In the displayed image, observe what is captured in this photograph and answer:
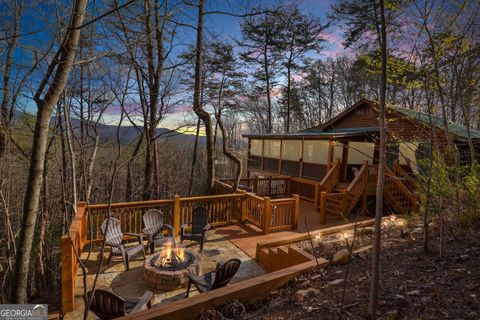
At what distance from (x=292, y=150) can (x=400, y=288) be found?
419 inches

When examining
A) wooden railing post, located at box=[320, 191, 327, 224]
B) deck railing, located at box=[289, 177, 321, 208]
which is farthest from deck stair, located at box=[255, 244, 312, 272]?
deck railing, located at box=[289, 177, 321, 208]

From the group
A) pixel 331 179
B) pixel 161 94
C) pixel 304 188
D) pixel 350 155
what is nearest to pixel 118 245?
pixel 161 94

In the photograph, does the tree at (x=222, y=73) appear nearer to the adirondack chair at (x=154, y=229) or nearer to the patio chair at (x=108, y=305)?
the adirondack chair at (x=154, y=229)

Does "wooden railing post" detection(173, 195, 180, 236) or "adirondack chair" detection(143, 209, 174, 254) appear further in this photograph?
"wooden railing post" detection(173, 195, 180, 236)

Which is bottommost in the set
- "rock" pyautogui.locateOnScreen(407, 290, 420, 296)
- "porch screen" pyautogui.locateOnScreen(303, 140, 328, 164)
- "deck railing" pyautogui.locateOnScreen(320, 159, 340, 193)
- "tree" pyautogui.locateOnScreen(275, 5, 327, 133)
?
"rock" pyautogui.locateOnScreen(407, 290, 420, 296)

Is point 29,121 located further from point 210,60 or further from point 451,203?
point 451,203

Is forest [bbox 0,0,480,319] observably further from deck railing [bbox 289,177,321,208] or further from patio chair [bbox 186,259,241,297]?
deck railing [bbox 289,177,321,208]

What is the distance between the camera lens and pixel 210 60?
1295 centimetres

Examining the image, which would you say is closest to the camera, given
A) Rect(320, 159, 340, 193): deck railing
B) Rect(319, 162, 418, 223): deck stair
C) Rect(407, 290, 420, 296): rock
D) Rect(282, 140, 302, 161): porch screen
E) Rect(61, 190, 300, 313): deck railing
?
Rect(407, 290, 420, 296): rock

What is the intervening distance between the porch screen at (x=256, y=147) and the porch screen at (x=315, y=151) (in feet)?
11.5

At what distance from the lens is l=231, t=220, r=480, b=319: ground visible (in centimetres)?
230

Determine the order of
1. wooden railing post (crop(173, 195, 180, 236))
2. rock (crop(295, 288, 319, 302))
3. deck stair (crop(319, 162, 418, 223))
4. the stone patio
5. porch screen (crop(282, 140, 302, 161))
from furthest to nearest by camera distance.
→ porch screen (crop(282, 140, 302, 161))
deck stair (crop(319, 162, 418, 223))
wooden railing post (crop(173, 195, 180, 236))
the stone patio
rock (crop(295, 288, 319, 302))

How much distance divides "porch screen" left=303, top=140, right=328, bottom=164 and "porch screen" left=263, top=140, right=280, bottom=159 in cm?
204

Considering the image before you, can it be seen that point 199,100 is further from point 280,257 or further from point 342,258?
point 342,258
